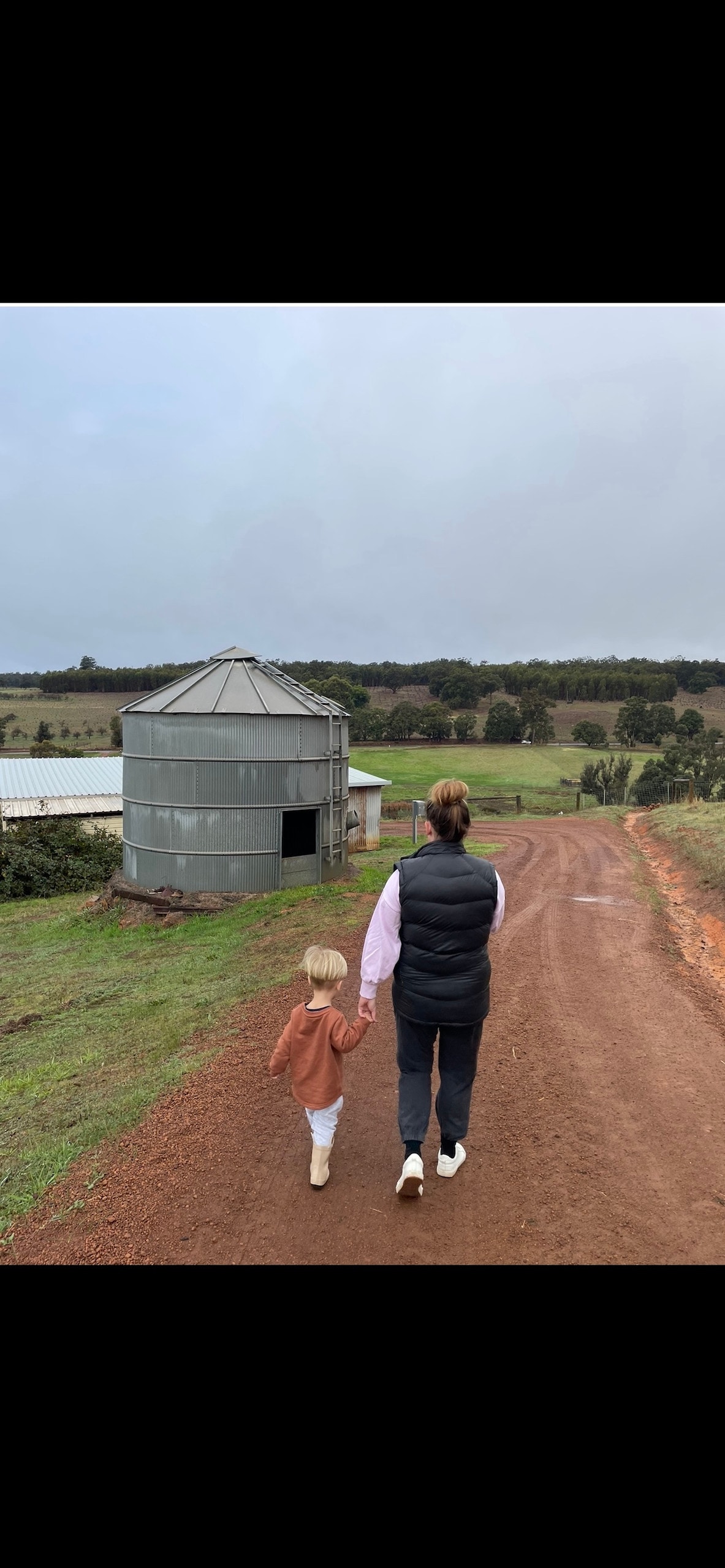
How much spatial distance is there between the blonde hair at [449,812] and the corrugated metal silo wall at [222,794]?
454 inches

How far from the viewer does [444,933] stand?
3338 mm

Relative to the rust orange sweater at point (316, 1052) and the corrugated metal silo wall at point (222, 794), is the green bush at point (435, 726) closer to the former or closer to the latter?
the corrugated metal silo wall at point (222, 794)

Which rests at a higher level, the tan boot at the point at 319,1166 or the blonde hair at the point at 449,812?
the blonde hair at the point at 449,812

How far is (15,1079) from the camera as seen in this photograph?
22.0 ft

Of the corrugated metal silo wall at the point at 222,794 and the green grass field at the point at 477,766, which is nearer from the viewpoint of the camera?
the corrugated metal silo wall at the point at 222,794

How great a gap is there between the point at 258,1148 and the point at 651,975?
4.92 metres

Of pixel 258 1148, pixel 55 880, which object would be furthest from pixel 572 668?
pixel 258 1148

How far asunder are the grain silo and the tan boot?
11.2 meters

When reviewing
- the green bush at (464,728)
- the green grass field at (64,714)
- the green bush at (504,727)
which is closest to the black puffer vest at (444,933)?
the green grass field at (64,714)

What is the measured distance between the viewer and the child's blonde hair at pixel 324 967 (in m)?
3.53

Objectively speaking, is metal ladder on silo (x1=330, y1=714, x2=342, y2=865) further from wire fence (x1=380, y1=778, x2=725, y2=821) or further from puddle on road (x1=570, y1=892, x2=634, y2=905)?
wire fence (x1=380, y1=778, x2=725, y2=821)

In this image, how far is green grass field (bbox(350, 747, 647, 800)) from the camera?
45.7m

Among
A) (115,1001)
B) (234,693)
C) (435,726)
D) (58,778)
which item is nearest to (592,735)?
(435,726)

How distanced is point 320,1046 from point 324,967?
1.26 feet
